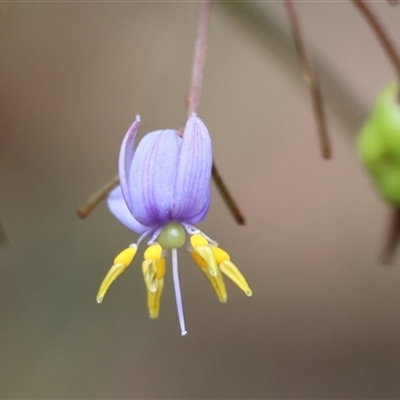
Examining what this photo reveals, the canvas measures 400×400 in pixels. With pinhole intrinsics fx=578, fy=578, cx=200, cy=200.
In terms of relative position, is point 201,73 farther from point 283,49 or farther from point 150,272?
point 283,49

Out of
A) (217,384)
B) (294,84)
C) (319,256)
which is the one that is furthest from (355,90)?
(217,384)

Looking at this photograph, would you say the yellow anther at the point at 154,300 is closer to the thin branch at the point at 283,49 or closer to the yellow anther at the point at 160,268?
the yellow anther at the point at 160,268

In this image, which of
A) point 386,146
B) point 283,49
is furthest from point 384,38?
point 283,49

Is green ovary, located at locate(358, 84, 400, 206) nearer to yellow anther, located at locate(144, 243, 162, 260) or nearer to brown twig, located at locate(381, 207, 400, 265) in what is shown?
brown twig, located at locate(381, 207, 400, 265)

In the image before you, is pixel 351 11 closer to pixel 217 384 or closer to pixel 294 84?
pixel 294 84

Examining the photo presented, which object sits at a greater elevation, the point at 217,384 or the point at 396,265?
the point at 396,265

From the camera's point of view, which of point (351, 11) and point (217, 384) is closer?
point (217, 384)
